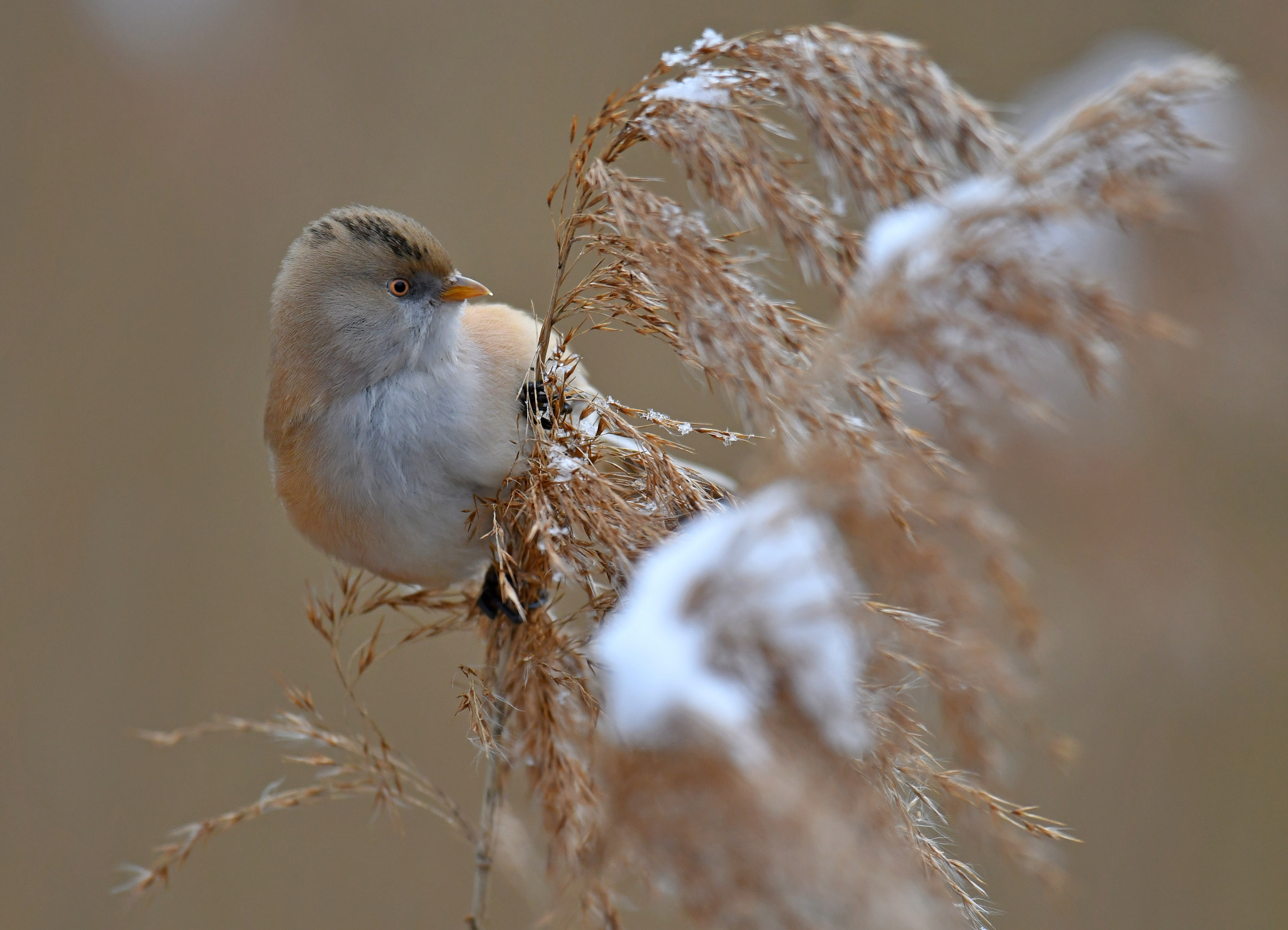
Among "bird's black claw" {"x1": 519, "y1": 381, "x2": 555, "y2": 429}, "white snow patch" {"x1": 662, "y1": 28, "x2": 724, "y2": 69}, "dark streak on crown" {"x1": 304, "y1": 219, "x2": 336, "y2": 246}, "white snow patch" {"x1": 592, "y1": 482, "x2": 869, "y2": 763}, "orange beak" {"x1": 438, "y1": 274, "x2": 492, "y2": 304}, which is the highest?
"white snow patch" {"x1": 662, "y1": 28, "x2": 724, "y2": 69}

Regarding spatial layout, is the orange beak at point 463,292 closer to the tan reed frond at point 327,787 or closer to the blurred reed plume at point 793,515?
the blurred reed plume at point 793,515

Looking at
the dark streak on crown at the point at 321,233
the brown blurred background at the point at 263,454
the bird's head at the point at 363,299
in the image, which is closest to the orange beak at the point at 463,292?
the bird's head at the point at 363,299

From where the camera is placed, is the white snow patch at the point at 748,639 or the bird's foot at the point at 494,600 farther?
the bird's foot at the point at 494,600

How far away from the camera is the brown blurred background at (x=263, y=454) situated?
12.1 ft

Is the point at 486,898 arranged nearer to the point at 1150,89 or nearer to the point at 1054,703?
the point at 1150,89

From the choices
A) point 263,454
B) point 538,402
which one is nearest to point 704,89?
point 538,402

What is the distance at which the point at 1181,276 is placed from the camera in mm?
2510

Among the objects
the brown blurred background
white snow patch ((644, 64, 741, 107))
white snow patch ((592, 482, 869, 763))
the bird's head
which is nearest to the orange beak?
the bird's head

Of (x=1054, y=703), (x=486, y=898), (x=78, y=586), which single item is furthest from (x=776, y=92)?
(x=78, y=586)

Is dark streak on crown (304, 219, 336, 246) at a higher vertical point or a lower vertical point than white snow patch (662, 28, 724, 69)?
lower

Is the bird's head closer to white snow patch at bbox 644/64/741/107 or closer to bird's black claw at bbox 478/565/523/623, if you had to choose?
bird's black claw at bbox 478/565/523/623

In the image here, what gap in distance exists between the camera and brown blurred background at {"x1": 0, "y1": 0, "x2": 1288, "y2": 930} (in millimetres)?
3684

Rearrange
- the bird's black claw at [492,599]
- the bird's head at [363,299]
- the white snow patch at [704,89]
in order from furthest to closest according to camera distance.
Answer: the bird's head at [363,299], the bird's black claw at [492,599], the white snow patch at [704,89]

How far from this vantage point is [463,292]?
1987 mm
